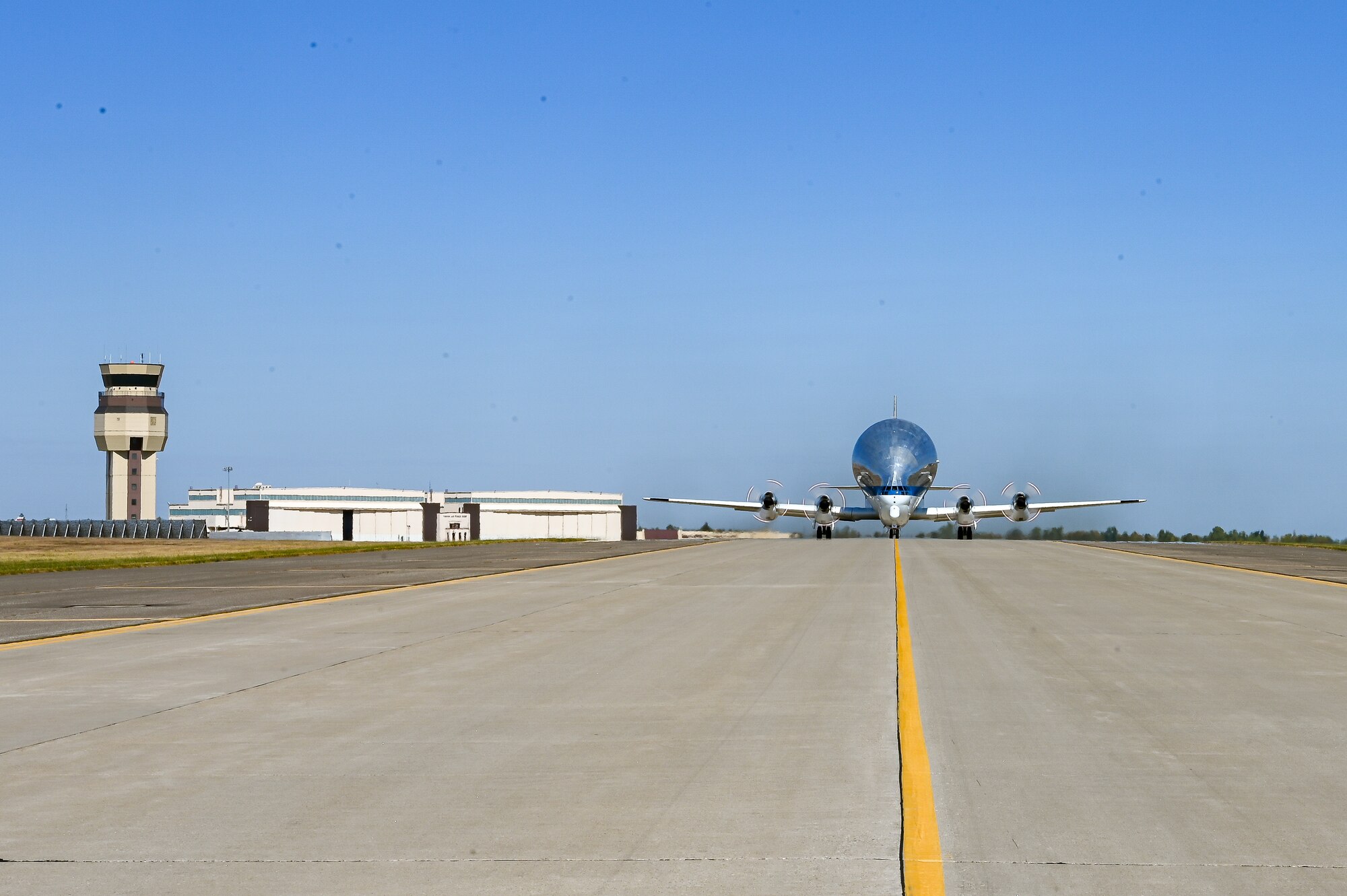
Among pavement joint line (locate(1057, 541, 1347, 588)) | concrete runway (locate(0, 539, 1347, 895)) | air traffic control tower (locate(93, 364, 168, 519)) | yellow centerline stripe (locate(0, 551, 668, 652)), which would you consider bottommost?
pavement joint line (locate(1057, 541, 1347, 588))

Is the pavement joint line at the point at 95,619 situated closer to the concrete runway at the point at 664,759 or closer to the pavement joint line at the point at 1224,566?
the concrete runway at the point at 664,759

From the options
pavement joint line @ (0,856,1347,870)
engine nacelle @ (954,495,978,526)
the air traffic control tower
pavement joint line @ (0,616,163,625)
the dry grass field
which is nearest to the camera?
pavement joint line @ (0,856,1347,870)

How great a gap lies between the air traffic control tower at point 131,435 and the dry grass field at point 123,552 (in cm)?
7620

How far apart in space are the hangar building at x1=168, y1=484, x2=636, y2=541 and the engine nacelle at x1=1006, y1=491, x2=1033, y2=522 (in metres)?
80.9

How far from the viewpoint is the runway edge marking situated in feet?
18.0

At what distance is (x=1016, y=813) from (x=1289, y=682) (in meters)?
5.97

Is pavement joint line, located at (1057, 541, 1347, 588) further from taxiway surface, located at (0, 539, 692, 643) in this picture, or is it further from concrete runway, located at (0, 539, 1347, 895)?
taxiway surface, located at (0, 539, 692, 643)

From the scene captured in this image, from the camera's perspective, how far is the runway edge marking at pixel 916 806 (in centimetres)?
547

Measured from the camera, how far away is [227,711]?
9.88m

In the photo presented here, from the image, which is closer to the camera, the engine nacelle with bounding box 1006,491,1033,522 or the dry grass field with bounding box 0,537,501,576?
the dry grass field with bounding box 0,537,501,576

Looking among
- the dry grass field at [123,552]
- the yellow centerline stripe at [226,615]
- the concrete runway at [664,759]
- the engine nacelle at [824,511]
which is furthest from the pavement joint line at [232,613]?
the engine nacelle at [824,511]

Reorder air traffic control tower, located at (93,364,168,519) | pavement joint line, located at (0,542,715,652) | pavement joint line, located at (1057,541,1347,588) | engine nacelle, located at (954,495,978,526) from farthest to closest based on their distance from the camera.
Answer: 1. air traffic control tower, located at (93,364,168,519)
2. engine nacelle, located at (954,495,978,526)
3. pavement joint line, located at (1057,541,1347,588)
4. pavement joint line, located at (0,542,715,652)

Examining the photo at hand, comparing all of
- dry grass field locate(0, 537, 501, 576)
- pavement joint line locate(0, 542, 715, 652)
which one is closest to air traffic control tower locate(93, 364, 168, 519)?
dry grass field locate(0, 537, 501, 576)

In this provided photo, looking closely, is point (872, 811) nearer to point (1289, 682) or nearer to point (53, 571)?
point (1289, 682)
